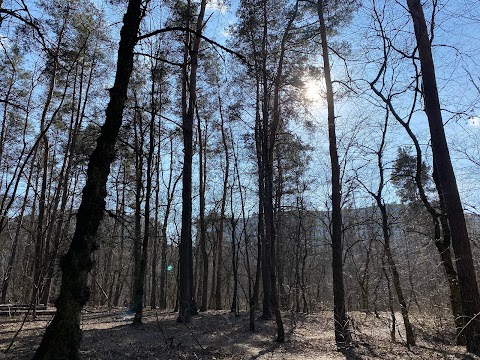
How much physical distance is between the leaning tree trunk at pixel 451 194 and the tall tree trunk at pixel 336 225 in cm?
307

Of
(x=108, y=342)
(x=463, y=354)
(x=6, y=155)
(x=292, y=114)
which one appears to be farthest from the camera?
(x=6, y=155)

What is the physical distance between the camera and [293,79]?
1302 centimetres

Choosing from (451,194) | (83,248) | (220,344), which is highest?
(451,194)

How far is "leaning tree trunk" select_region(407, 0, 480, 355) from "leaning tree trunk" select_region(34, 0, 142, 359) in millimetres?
5752

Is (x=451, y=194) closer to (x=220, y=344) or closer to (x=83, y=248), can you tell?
(x=220, y=344)

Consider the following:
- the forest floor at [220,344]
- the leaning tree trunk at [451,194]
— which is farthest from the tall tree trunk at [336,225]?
the leaning tree trunk at [451,194]

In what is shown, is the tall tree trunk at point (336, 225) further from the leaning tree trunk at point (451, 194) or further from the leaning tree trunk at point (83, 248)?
the leaning tree trunk at point (83, 248)

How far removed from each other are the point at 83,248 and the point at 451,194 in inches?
254

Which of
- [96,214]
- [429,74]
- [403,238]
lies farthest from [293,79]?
[96,214]

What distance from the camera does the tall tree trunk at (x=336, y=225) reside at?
31.1 ft

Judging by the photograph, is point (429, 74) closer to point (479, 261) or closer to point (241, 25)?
point (479, 261)

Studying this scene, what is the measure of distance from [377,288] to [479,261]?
360 cm

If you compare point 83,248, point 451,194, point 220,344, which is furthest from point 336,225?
point 83,248

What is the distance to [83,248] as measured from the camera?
3445 millimetres
